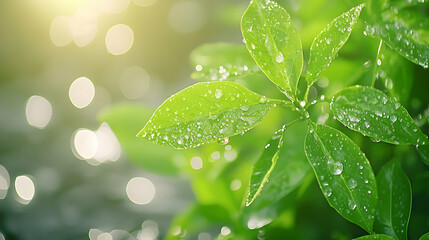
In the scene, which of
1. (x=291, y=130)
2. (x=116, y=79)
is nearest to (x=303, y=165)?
(x=291, y=130)

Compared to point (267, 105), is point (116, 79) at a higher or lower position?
higher

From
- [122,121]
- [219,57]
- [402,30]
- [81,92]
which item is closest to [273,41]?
[402,30]

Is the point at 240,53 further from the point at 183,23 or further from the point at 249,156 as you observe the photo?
the point at 183,23

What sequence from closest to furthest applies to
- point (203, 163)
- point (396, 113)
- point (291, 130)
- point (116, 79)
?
point (396, 113) → point (291, 130) → point (203, 163) → point (116, 79)

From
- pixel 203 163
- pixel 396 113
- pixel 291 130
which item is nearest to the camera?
pixel 396 113

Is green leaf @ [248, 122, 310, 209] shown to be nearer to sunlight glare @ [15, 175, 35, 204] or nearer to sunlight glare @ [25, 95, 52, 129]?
sunlight glare @ [15, 175, 35, 204]

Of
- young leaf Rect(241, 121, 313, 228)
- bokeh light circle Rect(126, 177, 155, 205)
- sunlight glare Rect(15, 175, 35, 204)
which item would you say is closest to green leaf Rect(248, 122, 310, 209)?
young leaf Rect(241, 121, 313, 228)
